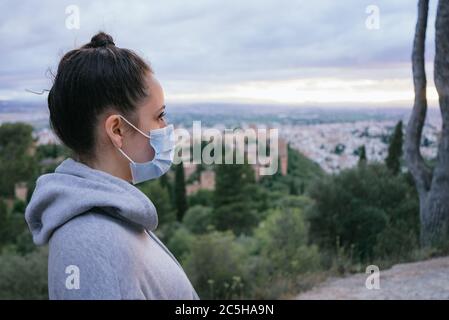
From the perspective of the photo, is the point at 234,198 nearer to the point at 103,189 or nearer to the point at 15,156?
the point at 15,156

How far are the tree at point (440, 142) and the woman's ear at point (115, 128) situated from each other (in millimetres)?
6050

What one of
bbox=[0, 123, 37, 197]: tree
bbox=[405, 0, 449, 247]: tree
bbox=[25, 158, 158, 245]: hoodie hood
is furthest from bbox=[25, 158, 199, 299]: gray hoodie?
bbox=[0, 123, 37, 197]: tree

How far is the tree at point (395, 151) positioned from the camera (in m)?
10.3

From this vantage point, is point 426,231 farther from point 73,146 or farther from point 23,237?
point 23,237

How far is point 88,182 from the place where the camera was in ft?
3.76

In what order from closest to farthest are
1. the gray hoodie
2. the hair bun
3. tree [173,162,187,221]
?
the gray hoodie < the hair bun < tree [173,162,187,221]

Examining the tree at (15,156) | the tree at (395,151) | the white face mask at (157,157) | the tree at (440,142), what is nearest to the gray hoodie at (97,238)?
the white face mask at (157,157)

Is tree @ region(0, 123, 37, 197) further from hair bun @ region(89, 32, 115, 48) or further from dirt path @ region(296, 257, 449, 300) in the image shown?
hair bun @ region(89, 32, 115, 48)

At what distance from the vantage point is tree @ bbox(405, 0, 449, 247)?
21.7 feet

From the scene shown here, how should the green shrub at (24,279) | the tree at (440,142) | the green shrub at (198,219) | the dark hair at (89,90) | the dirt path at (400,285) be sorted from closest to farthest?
the dark hair at (89,90)
the dirt path at (400,285)
the tree at (440,142)
the green shrub at (24,279)
the green shrub at (198,219)

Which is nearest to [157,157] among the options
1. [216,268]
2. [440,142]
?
[216,268]

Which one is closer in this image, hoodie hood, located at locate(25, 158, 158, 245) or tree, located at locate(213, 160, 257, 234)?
hoodie hood, located at locate(25, 158, 158, 245)

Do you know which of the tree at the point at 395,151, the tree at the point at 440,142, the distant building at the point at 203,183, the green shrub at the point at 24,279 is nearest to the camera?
the tree at the point at 440,142

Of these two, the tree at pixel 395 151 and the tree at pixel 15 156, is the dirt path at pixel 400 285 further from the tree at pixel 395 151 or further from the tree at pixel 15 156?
the tree at pixel 15 156
